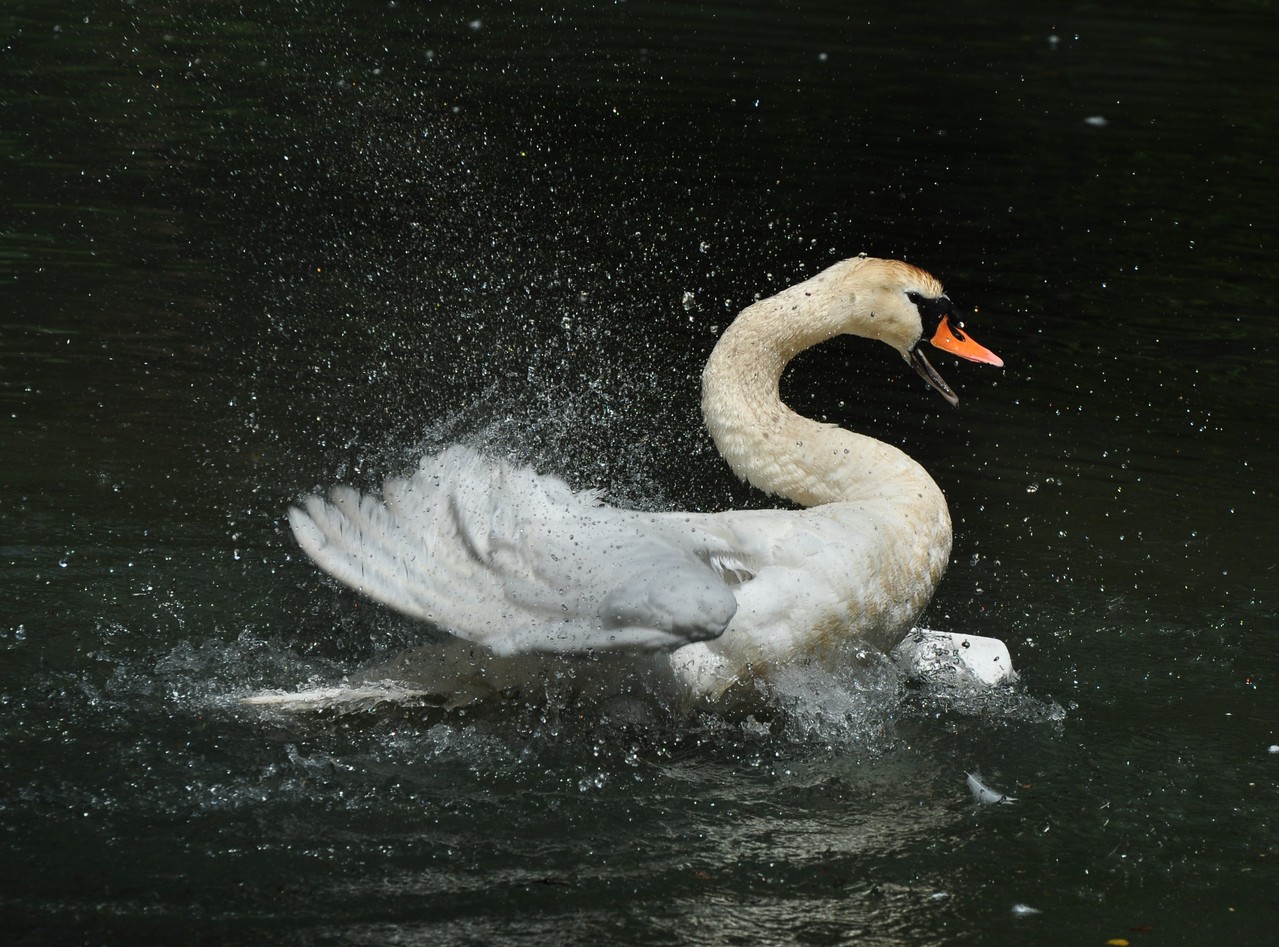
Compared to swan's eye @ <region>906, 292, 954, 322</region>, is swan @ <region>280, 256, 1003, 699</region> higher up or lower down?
lower down

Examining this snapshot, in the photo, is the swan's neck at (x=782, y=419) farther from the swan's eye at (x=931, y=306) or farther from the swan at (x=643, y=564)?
the swan's eye at (x=931, y=306)

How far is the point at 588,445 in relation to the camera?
27.3 ft

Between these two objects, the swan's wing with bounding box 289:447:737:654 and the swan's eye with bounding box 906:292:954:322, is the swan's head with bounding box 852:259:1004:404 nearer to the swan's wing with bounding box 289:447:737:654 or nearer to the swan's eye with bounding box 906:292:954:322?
the swan's eye with bounding box 906:292:954:322

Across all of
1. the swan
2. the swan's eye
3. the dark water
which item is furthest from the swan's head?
the dark water

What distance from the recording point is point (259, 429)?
7895 millimetres

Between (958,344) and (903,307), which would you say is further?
(958,344)

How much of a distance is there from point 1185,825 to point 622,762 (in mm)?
1811

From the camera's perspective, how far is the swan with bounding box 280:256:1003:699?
15.7ft

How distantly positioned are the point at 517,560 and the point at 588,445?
3.33 metres

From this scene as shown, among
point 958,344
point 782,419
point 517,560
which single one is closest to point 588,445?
point 782,419

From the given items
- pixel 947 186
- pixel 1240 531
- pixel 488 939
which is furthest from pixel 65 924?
pixel 947 186

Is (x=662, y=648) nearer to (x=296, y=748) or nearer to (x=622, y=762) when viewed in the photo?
(x=622, y=762)

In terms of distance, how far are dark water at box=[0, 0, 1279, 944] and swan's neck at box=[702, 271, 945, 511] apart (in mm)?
915

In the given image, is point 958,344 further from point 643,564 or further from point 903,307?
point 643,564
